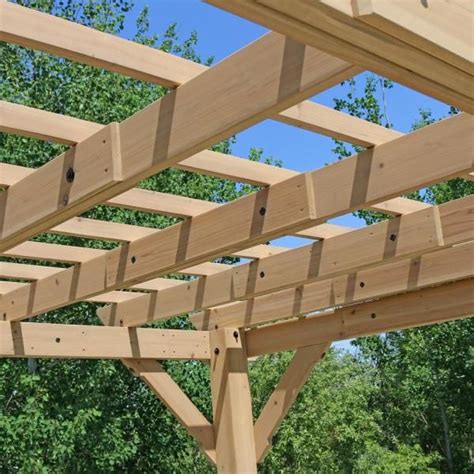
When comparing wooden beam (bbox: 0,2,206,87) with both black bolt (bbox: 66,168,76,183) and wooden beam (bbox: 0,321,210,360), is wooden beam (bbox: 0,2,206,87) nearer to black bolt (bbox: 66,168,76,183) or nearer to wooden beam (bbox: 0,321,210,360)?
black bolt (bbox: 66,168,76,183)

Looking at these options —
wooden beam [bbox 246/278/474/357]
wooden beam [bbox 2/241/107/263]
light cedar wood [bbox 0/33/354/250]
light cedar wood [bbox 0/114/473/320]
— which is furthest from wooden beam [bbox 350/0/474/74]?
wooden beam [bbox 246/278/474/357]

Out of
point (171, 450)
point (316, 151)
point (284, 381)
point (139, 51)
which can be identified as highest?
point (316, 151)

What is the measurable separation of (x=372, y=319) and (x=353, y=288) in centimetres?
36

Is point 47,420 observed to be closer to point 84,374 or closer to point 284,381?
point 84,374

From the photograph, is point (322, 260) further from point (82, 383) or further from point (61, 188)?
point (82, 383)

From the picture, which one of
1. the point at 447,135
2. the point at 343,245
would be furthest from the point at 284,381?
the point at 447,135

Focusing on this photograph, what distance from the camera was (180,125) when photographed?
82.7 inches

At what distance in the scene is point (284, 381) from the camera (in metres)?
5.03

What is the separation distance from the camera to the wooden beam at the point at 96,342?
4469 mm

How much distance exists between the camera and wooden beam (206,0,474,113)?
1.15 meters

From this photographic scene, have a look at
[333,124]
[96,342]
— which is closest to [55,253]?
[96,342]

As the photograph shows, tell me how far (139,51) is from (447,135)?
3.85 feet

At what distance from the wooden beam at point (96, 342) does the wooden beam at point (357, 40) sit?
358 cm

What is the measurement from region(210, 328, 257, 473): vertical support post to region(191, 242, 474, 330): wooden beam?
0.46ft
